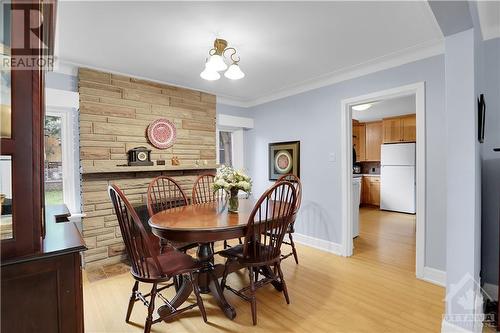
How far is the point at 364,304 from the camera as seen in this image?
214 centimetres

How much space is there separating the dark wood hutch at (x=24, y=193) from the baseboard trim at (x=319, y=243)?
119 inches

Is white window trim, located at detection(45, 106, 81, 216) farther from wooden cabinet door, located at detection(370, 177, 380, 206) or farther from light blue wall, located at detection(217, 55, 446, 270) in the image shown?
wooden cabinet door, located at detection(370, 177, 380, 206)

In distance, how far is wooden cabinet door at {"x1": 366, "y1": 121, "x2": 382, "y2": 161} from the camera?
20.6ft

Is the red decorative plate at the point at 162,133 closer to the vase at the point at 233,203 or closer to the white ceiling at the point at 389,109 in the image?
the vase at the point at 233,203

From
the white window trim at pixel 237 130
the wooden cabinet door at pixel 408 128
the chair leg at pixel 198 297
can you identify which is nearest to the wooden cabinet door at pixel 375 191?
the wooden cabinet door at pixel 408 128

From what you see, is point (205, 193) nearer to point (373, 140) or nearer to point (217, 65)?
point (217, 65)

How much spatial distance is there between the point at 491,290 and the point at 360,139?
4.85 meters

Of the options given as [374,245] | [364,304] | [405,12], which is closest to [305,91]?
[405,12]

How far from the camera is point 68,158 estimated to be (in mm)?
2883

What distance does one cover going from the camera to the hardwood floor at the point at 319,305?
186cm

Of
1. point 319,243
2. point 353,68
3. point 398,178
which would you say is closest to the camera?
point 353,68


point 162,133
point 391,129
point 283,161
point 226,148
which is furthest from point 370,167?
point 162,133

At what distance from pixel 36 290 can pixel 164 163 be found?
2.59m

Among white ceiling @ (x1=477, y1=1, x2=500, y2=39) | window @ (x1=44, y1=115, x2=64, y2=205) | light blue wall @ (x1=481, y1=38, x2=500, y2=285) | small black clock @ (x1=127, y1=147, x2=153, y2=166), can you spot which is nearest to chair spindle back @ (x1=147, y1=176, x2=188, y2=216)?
small black clock @ (x1=127, y1=147, x2=153, y2=166)
